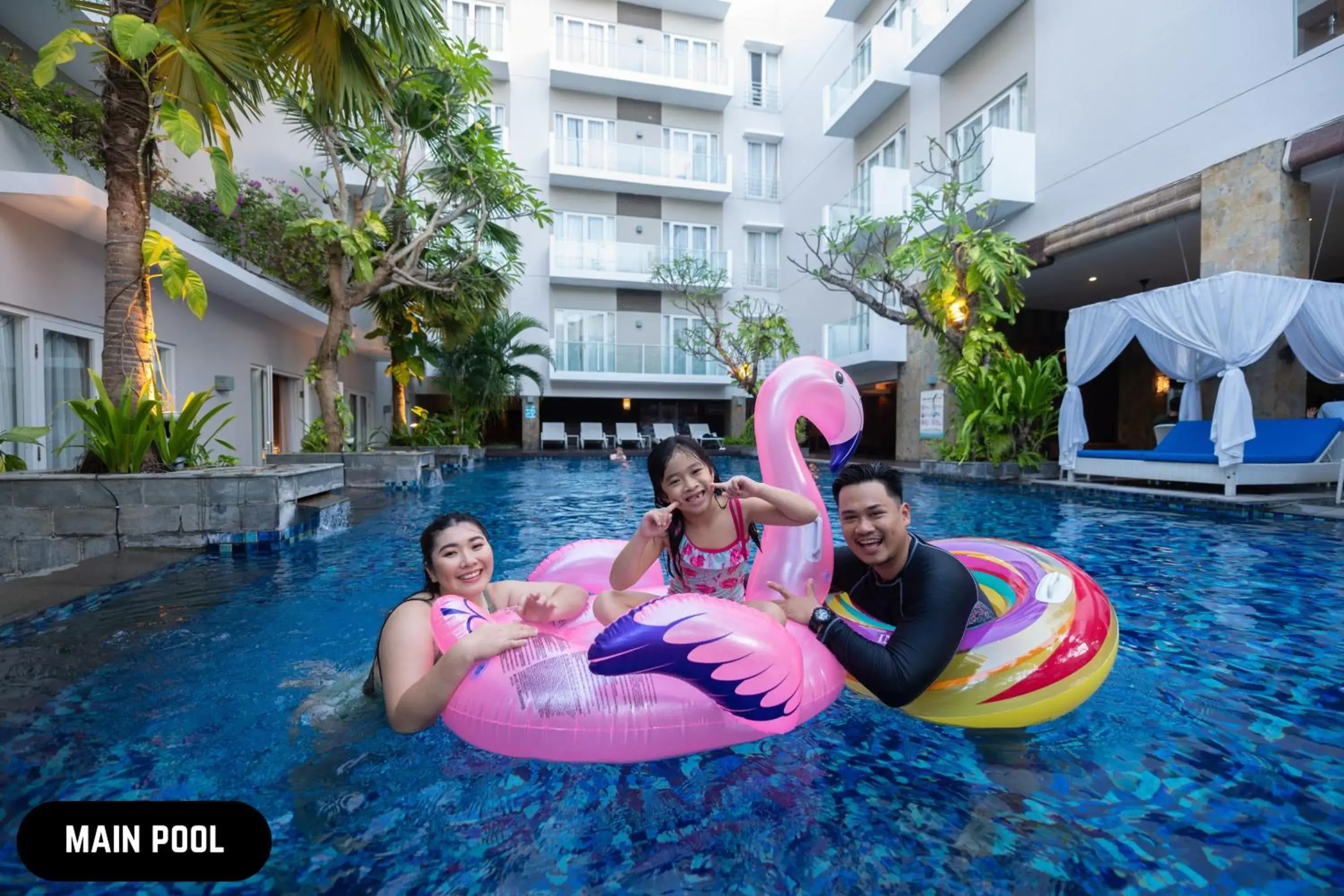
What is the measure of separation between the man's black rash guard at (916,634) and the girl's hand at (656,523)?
66cm

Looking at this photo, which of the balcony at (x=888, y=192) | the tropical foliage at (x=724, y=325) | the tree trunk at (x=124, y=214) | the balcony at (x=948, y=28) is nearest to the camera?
the tree trunk at (x=124, y=214)

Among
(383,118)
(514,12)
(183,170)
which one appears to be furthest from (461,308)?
(514,12)

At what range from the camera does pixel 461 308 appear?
11789mm

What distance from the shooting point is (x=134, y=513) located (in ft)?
16.5

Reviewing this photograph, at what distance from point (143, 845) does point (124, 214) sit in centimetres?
547

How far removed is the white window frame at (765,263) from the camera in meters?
24.7

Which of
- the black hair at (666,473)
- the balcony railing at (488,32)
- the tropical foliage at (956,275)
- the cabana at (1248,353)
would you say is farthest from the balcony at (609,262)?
the black hair at (666,473)

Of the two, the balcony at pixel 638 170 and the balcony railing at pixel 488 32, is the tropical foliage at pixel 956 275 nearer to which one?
the balcony at pixel 638 170

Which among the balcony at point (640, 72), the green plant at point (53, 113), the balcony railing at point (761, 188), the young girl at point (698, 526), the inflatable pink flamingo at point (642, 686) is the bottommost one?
the inflatable pink flamingo at point (642, 686)

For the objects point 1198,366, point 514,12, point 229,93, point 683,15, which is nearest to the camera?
point 229,93

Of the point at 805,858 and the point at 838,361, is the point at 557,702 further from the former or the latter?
the point at 838,361

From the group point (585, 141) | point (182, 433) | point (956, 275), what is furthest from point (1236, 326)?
point (585, 141)

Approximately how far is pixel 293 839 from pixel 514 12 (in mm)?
26039

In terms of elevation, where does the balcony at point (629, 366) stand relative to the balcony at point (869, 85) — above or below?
below
